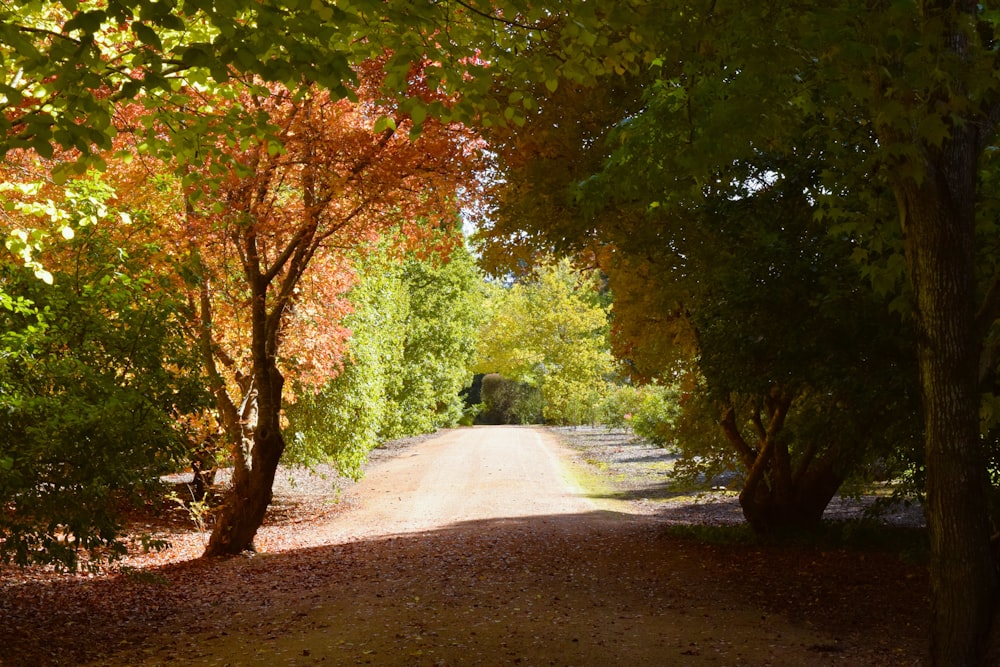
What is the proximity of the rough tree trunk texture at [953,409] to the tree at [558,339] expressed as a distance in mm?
31524

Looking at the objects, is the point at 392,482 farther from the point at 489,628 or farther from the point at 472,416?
the point at 472,416

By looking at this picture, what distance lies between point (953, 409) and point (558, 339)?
35.2 metres

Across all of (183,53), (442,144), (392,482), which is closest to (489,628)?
(183,53)

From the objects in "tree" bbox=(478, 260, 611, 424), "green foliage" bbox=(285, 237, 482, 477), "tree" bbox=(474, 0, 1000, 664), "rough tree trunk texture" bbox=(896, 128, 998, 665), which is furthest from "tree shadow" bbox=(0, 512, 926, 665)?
"tree" bbox=(478, 260, 611, 424)

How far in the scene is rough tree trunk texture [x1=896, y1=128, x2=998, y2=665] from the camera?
471 cm

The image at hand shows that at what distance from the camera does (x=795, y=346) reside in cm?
822

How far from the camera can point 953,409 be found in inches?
188

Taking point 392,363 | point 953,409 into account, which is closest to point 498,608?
point 953,409

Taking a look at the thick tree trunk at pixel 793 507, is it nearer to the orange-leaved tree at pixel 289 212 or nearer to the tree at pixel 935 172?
the orange-leaved tree at pixel 289 212

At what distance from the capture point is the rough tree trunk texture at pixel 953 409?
471 cm

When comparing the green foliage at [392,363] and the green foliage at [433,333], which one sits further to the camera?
the green foliage at [433,333]

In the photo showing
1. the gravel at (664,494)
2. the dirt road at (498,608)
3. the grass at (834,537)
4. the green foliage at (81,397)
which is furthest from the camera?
the gravel at (664,494)

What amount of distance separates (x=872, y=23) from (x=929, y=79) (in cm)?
47

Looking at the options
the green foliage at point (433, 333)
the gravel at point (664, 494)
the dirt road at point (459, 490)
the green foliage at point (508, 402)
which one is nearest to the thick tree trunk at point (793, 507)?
the gravel at point (664, 494)
